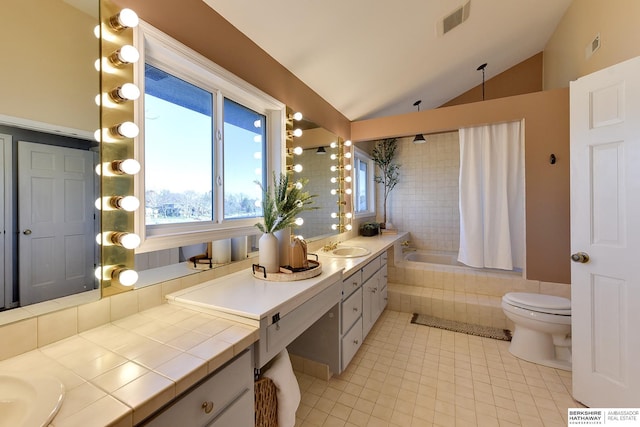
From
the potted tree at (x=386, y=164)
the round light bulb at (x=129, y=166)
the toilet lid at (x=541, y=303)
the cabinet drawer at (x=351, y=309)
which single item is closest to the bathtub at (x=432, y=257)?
the potted tree at (x=386, y=164)

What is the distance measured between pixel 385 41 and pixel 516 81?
8.37 ft

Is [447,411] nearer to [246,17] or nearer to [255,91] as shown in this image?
[255,91]

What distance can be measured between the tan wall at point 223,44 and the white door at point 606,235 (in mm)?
1889

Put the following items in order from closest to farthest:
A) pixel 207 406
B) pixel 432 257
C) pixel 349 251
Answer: pixel 207 406, pixel 349 251, pixel 432 257

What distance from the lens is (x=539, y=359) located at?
2023mm

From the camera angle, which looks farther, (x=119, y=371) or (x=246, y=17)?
(x=246, y=17)

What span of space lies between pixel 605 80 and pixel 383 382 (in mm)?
2278

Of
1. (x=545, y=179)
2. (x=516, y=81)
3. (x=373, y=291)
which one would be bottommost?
(x=373, y=291)

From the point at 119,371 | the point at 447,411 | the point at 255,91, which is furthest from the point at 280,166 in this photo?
the point at 447,411

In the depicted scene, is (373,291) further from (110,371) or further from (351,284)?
(110,371)

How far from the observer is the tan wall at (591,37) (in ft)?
5.39

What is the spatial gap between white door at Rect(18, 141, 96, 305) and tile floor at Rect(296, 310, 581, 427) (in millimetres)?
1387

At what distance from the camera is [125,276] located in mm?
1055

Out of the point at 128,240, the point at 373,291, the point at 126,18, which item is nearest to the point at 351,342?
the point at 373,291
